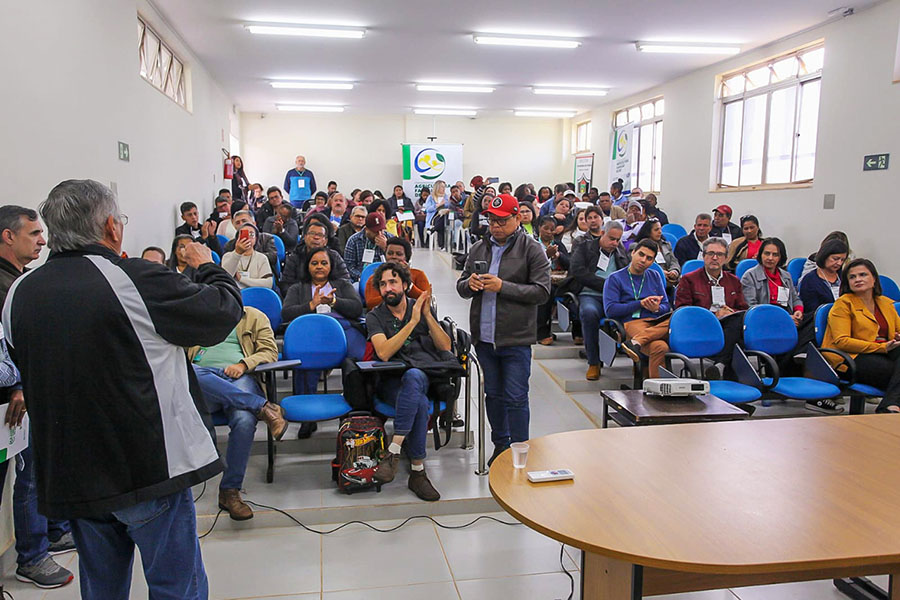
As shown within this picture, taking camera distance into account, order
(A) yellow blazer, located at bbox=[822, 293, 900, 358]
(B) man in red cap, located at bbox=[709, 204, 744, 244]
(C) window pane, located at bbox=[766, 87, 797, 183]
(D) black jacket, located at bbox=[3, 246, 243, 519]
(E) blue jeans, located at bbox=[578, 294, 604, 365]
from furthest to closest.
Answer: (C) window pane, located at bbox=[766, 87, 797, 183] → (B) man in red cap, located at bbox=[709, 204, 744, 244] → (E) blue jeans, located at bbox=[578, 294, 604, 365] → (A) yellow blazer, located at bbox=[822, 293, 900, 358] → (D) black jacket, located at bbox=[3, 246, 243, 519]

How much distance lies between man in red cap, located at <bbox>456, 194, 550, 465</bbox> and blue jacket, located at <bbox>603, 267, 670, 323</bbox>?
1637 mm

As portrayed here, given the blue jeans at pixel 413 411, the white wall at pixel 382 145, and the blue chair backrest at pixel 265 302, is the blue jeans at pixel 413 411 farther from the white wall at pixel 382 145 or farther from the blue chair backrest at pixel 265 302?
the white wall at pixel 382 145

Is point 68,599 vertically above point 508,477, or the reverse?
point 508,477

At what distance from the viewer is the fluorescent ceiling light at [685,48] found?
849 centimetres

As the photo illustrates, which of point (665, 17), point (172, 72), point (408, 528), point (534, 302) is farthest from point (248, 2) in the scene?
point (408, 528)

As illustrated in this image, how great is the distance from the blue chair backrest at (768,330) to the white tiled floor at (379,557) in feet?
6.43

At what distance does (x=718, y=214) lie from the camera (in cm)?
805

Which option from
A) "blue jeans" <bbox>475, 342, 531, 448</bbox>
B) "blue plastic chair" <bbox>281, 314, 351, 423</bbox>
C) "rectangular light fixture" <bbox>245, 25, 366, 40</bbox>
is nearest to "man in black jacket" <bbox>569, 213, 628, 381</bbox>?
"blue jeans" <bbox>475, 342, 531, 448</bbox>

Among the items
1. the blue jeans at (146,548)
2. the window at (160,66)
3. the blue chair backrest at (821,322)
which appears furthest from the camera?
the window at (160,66)

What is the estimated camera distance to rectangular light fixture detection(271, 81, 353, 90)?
11.5 m

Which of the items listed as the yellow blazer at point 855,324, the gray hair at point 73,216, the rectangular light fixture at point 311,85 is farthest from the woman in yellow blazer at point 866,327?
the rectangular light fixture at point 311,85

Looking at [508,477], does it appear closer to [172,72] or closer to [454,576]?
[454,576]

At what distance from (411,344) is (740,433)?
1887 millimetres

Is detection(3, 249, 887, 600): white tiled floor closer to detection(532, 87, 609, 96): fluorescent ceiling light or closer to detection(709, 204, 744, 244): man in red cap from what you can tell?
detection(709, 204, 744, 244): man in red cap
